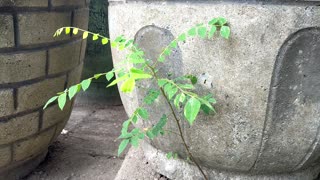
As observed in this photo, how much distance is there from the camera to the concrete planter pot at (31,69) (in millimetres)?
1115

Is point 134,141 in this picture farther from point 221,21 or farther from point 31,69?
point 31,69

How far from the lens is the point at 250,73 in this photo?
0.94 m

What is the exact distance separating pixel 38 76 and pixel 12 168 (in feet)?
1.44

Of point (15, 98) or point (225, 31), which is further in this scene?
point (15, 98)

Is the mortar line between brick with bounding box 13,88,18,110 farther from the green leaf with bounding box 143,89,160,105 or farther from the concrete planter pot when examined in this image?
the green leaf with bounding box 143,89,160,105

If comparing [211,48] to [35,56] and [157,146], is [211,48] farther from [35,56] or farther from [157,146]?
[35,56]

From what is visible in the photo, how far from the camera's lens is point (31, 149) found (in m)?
1.38

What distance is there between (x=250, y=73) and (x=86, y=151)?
43.6 inches

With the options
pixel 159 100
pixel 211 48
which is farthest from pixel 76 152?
pixel 211 48

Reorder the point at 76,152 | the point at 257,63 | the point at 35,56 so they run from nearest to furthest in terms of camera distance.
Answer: the point at 257,63
the point at 35,56
the point at 76,152

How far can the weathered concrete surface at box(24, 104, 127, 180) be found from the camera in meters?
1.55

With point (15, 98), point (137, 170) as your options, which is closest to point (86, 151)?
point (137, 170)

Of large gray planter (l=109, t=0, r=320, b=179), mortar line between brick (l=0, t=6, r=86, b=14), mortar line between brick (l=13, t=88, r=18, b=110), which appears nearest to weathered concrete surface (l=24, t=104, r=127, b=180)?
mortar line between brick (l=13, t=88, r=18, b=110)

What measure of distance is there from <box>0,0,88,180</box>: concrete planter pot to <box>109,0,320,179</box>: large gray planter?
252 mm
